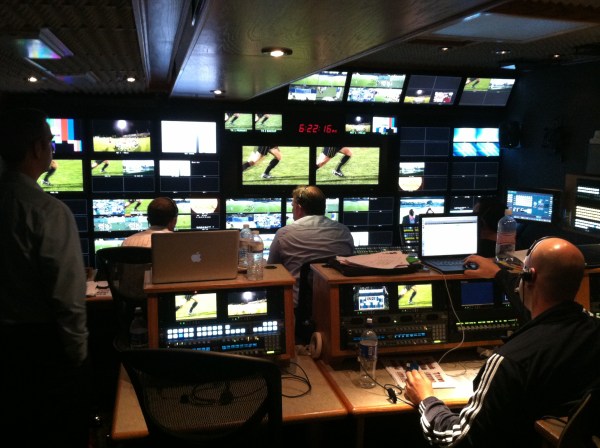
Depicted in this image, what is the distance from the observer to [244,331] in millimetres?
2307

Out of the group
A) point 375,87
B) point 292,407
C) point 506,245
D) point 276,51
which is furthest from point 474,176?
point 292,407

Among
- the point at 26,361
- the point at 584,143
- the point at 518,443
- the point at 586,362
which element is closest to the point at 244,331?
the point at 26,361

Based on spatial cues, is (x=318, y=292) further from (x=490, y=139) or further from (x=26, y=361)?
(x=490, y=139)

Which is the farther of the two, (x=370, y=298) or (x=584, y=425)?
(x=370, y=298)

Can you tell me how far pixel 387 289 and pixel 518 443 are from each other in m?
0.88

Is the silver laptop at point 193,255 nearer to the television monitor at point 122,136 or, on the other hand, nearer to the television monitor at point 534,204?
the television monitor at point 122,136

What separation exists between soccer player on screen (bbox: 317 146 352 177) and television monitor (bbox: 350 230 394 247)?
2.17 ft

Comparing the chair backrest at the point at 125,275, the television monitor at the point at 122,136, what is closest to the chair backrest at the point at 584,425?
the chair backrest at the point at 125,275

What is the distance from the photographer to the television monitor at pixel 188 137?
4.93 metres

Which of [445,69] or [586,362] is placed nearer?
[586,362]

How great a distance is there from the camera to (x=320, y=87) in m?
5.03

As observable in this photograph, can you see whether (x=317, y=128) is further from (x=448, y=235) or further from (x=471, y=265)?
(x=471, y=265)

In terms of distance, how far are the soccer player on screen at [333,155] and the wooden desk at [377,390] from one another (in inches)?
118

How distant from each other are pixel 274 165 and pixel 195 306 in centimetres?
306
